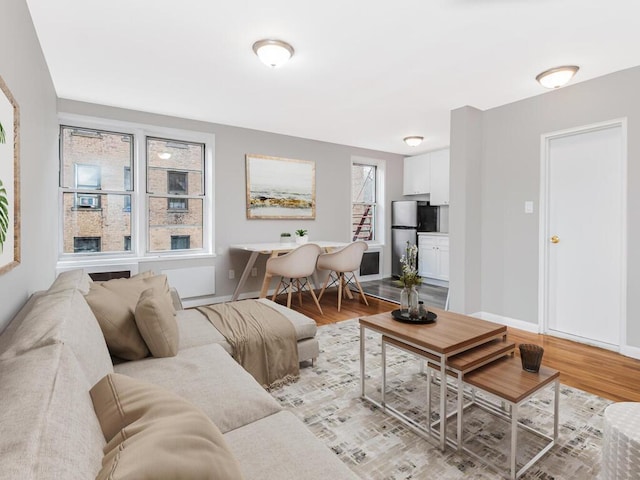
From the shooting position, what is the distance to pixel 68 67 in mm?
2943

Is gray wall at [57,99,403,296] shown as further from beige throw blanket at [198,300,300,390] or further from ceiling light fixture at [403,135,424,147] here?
beige throw blanket at [198,300,300,390]

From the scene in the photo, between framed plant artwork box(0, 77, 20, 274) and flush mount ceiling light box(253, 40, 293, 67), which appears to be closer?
framed plant artwork box(0, 77, 20, 274)

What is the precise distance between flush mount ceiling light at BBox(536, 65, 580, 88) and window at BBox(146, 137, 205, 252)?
387 centimetres

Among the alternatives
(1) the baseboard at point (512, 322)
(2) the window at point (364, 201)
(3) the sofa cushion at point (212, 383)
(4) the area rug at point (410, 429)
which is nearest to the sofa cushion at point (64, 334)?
(3) the sofa cushion at point (212, 383)

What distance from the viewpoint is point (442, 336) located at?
1853mm

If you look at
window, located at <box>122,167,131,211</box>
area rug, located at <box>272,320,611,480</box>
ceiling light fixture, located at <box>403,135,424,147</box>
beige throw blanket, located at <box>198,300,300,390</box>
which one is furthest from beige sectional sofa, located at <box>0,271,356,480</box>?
ceiling light fixture, located at <box>403,135,424,147</box>

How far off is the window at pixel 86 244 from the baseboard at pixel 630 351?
5.33 metres

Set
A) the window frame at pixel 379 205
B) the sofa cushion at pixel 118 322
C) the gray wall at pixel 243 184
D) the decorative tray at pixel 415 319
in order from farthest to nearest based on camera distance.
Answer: the window frame at pixel 379 205 → the gray wall at pixel 243 184 → the decorative tray at pixel 415 319 → the sofa cushion at pixel 118 322

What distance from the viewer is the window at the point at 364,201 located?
6266mm

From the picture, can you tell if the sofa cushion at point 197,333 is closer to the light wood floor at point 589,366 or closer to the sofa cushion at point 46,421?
the sofa cushion at point 46,421

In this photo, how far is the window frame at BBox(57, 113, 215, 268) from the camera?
3803mm

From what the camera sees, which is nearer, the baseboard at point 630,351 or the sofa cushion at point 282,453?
the sofa cushion at point 282,453

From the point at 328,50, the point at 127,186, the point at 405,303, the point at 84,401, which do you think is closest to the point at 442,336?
→ the point at 405,303

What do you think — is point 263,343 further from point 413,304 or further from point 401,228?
point 401,228
